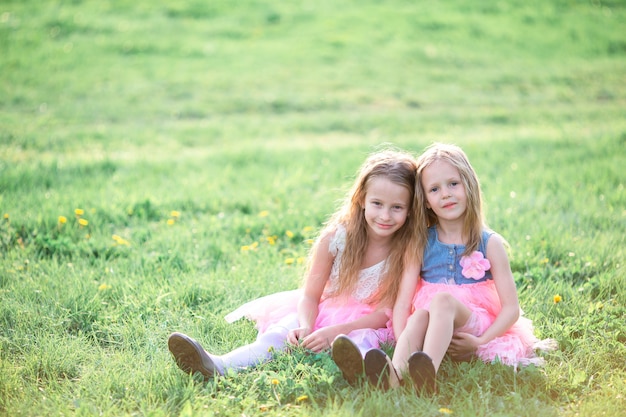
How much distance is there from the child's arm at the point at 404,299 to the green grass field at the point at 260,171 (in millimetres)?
385

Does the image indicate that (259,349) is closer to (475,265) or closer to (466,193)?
(475,265)

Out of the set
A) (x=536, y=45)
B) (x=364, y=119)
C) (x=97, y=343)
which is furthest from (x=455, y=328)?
(x=536, y=45)

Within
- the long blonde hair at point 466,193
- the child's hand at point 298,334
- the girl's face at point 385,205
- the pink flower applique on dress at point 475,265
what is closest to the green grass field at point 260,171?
the child's hand at point 298,334

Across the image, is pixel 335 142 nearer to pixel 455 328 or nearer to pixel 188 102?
pixel 188 102

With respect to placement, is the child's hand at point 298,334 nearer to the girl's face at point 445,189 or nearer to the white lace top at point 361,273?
the white lace top at point 361,273

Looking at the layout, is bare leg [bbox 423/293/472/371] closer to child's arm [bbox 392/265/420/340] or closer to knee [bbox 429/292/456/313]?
knee [bbox 429/292/456/313]

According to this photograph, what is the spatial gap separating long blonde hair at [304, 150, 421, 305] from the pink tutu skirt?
171 mm

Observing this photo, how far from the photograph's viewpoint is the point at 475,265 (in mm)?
3367

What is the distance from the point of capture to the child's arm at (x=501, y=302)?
3191 mm

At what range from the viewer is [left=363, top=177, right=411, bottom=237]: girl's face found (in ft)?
11.2

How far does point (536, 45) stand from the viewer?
13.8 meters

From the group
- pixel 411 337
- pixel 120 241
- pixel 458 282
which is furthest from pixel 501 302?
pixel 120 241

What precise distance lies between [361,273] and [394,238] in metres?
0.26

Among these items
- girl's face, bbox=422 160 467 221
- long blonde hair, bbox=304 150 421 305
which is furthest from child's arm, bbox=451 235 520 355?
long blonde hair, bbox=304 150 421 305
